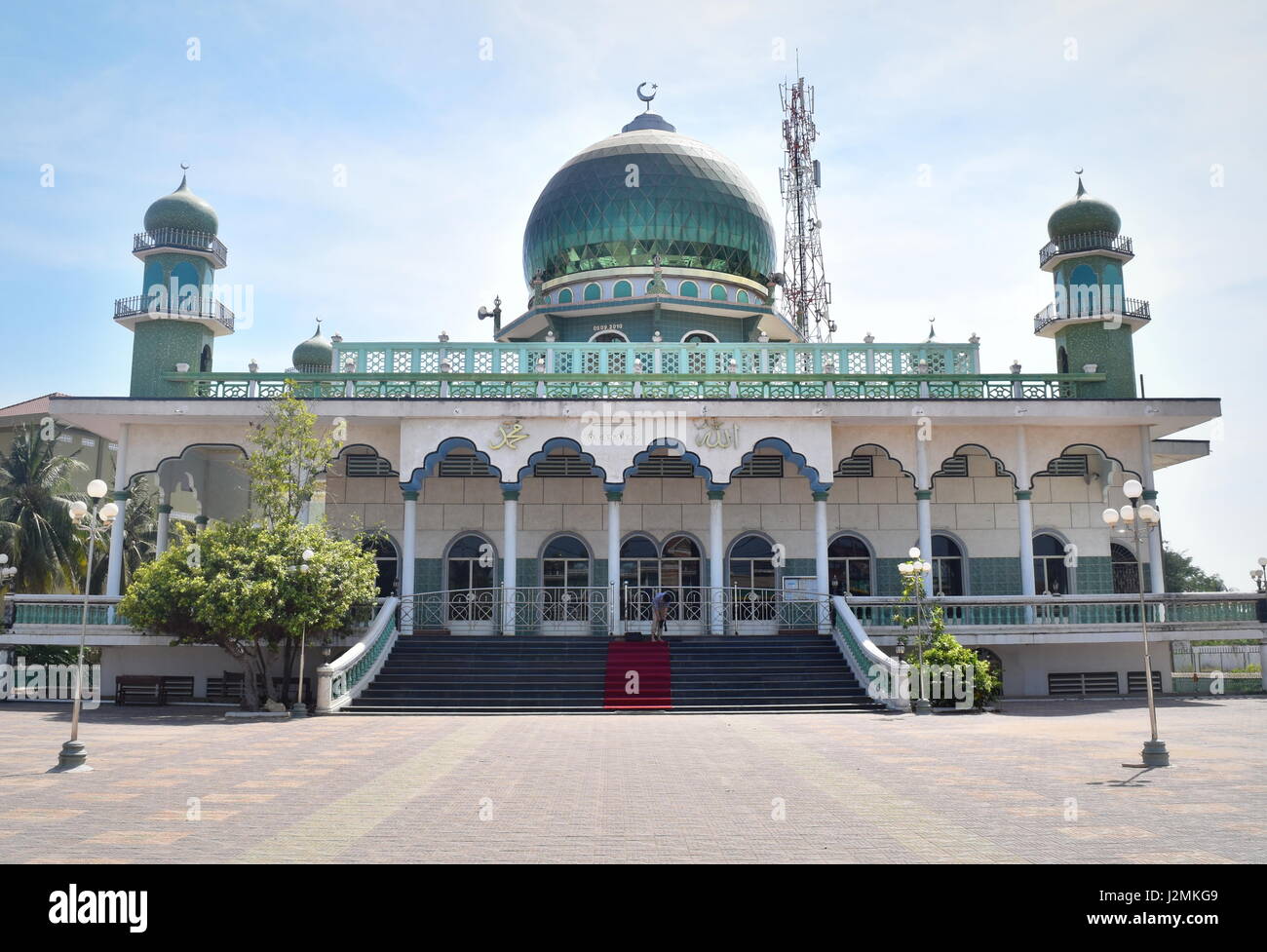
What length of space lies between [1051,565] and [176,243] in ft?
76.2

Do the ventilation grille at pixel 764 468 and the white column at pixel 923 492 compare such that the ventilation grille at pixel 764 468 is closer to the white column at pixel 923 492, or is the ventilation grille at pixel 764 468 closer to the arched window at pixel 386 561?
the white column at pixel 923 492

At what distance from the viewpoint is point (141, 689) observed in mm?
20719

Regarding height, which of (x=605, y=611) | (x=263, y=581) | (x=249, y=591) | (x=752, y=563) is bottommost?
(x=605, y=611)

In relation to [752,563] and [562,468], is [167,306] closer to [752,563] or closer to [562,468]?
[562,468]

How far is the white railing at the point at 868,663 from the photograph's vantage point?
58.5ft

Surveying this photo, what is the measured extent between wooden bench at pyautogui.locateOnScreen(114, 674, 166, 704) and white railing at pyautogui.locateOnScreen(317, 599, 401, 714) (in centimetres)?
435

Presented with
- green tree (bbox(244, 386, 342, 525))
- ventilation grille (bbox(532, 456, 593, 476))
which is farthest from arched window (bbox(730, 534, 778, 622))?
green tree (bbox(244, 386, 342, 525))

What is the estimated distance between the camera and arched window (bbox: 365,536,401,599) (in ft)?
82.5

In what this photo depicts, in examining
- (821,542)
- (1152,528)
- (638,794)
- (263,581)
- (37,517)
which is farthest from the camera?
(37,517)

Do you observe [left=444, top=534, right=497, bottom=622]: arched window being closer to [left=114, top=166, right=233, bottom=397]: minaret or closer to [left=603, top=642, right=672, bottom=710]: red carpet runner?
[left=603, top=642, right=672, bottom=710]: red carpet runner

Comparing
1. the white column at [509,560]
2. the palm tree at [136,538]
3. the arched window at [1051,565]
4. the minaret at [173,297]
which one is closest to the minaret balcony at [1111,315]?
the arched window at [1051,565]

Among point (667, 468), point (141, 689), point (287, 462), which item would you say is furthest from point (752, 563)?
point (141, 689)

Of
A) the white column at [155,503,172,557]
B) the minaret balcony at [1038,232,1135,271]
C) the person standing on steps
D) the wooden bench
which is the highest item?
the minaret balcony at [1038,232,1135,271]

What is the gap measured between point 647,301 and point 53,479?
21138 millimetres
